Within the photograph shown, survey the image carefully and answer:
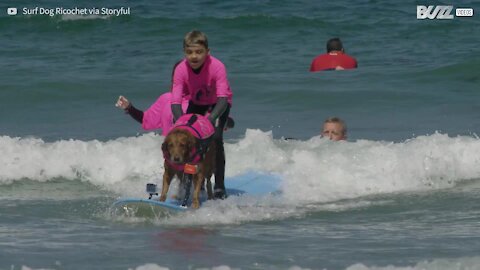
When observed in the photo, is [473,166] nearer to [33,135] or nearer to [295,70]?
[33,135]

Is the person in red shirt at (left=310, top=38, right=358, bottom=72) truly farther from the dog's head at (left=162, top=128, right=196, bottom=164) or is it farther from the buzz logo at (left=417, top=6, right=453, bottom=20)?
the dog's head at (left=162, top=128, right=196, bottom=164)

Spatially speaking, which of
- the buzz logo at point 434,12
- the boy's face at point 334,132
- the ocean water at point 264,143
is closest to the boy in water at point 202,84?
the ocean water at point 264,143

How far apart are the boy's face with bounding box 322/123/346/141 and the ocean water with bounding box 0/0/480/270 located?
0.14 meters

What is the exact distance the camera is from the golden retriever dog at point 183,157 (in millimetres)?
9172

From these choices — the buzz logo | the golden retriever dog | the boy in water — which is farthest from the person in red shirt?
the golden retriever dog

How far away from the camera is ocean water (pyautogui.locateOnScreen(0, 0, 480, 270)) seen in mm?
8633

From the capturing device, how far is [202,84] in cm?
974

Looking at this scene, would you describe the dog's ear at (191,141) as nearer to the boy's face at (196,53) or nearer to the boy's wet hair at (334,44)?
the boy's face at (196,53)

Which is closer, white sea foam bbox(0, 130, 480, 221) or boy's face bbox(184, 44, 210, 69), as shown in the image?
boy's face bbox(184, 44, 210, 69)

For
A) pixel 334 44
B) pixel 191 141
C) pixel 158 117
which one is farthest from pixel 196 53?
pixel 334 44

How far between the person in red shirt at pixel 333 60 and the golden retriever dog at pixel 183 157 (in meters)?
9.01

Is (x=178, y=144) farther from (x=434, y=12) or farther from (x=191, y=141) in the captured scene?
(x=434, y=12)

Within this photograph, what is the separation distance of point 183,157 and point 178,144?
0.11m

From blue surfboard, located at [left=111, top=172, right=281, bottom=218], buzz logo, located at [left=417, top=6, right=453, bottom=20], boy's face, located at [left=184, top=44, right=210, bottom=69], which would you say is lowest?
blue surfboard, located at [left=111, top=172, right=281, bottom=218]
